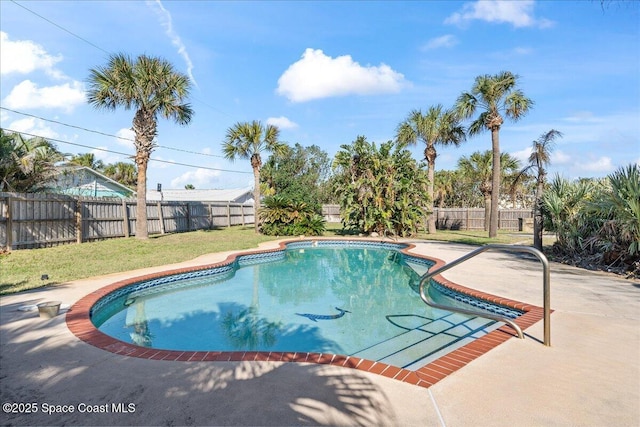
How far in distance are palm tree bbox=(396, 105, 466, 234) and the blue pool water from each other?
10.8 meters

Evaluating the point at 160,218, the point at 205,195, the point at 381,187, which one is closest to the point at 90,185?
the point at 160,218

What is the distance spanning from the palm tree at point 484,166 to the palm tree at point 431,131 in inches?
282

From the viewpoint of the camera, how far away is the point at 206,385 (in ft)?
9.04

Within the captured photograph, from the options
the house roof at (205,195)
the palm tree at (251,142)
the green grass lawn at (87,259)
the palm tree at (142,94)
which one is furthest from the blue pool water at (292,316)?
the house roof at (205,195)

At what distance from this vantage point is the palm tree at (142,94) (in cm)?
1274

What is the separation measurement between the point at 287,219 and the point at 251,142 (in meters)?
4.29

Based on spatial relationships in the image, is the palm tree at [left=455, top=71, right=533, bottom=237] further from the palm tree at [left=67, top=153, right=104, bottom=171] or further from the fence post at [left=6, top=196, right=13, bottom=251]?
the palm tree at [left=67, top=153, right=104, bottom=171]

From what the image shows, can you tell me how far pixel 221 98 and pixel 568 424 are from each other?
85.1 ft

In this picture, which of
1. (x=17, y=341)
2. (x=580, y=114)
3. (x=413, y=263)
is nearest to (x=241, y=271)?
(x=413, y=263)

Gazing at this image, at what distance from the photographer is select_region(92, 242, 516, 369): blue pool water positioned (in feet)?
15.5

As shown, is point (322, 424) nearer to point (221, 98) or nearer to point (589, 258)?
point (589, 258)

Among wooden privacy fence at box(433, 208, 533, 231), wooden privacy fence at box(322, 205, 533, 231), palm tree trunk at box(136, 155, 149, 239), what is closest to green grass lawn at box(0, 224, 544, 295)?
palm tree trunk at box(136, 155, 149, 239)

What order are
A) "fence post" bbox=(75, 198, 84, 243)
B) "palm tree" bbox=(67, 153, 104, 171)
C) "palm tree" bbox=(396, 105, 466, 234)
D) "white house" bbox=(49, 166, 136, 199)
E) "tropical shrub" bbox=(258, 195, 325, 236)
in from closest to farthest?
"fence post" bbox=(75, 198, 84, 243)
"tropical shrub" bbox=(258, 195, 325, 236)
"palm tree" bbox=(396, 105, 466, 234)
"white house" bbox=(49, 166, 136, 199)
"palm tree" bbox=(67, 153, 104, 171)

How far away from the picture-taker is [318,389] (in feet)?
8.85
